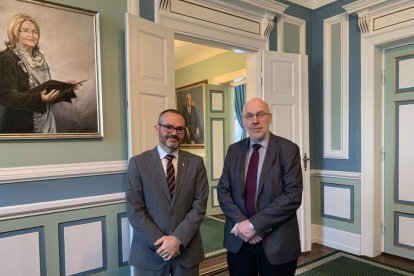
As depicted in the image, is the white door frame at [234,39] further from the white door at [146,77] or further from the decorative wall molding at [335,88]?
the decorative wall molding at [335,88]

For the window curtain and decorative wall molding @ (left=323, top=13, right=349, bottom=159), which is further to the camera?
the window curtain

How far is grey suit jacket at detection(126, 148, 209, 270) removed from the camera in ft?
5.24

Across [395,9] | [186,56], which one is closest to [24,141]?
[395,9]

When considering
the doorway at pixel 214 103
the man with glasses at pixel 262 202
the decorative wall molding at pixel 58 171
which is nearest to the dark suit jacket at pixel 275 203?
the man with glasses at pixel 262 202

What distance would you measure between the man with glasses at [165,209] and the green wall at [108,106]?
29.7 inches

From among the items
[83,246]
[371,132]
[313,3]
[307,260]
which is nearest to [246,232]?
[83,246]

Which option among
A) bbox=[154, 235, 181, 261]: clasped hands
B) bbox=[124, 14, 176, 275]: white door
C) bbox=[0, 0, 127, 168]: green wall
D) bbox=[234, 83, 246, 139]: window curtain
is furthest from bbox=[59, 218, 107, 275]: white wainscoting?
bbox=[234, 83, 246, 139]: window curtain

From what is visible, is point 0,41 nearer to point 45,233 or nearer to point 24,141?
point 24,141

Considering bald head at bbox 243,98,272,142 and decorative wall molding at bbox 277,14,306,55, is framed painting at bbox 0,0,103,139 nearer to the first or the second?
bald head at bbox 243,98,272,142

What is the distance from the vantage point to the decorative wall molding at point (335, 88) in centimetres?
341

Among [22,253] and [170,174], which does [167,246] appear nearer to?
[170,174]

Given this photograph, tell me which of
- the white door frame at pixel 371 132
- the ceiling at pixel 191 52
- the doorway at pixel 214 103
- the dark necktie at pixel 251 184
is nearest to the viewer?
the dark necktie at pixel 251 184

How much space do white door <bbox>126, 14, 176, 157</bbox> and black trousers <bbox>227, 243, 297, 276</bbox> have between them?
1.08 meters

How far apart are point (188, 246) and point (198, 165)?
17.9 inches
